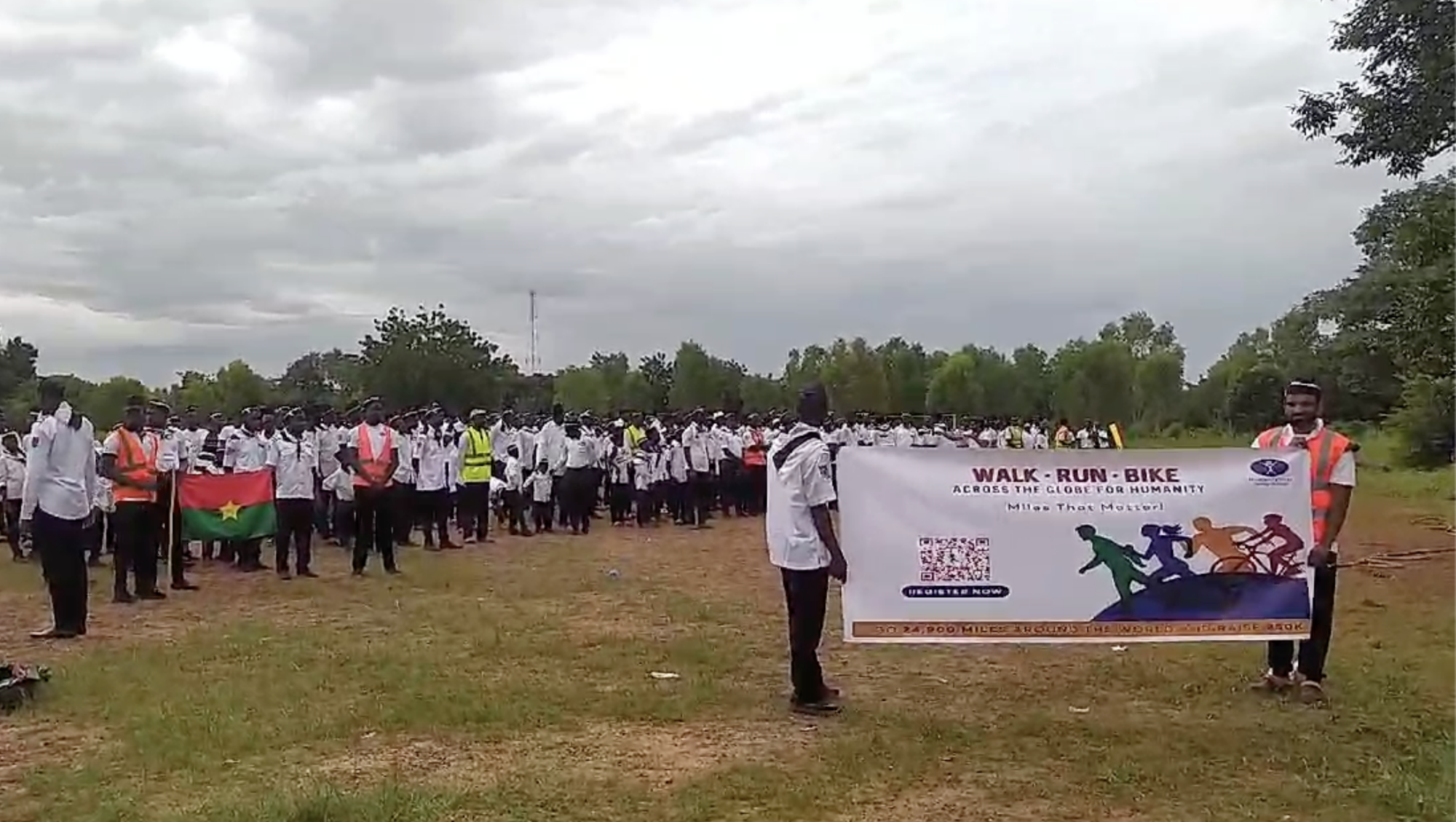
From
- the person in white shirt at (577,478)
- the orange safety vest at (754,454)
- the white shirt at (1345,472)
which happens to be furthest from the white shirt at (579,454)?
the white shirt at (1345,472)

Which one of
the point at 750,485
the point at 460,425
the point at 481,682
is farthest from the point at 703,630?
the point at 750,485

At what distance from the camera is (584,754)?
7.22 m

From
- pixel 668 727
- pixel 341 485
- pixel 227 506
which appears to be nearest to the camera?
pixel 668 727

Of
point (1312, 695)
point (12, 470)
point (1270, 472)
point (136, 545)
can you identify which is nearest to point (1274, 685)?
point (1312, 695)

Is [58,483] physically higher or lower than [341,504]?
higher

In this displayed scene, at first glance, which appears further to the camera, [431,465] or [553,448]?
[553,448]

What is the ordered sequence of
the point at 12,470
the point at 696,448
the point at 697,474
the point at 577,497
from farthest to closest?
the point at 696,448
the point at 697,474
the point at 577,497
the point at 12,470

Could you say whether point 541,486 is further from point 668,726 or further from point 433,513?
point 668,726

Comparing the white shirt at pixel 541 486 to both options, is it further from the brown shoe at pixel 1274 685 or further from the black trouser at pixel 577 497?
the brown shoe at pixel 1274 685

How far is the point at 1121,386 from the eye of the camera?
68.9m

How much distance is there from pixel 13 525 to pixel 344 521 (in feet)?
14.1

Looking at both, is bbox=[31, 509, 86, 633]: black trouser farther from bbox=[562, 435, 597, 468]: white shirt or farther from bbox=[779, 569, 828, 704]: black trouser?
bbox=[562, 435, 597, 468]: white shirt

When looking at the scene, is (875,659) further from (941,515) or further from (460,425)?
(460,425)

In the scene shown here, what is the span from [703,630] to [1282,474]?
4898mm
